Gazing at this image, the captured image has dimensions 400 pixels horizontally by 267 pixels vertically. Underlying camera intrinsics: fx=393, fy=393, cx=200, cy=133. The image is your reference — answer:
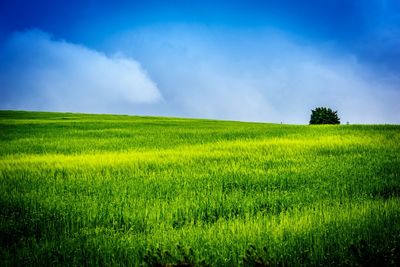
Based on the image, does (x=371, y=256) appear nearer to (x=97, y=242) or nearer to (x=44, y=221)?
(x=97, y=242)

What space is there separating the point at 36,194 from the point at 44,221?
185 cm

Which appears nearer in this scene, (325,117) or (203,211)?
(203,211)

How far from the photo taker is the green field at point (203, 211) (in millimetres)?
4711

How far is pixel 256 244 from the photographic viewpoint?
193 inches

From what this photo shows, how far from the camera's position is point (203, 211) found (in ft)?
22.2

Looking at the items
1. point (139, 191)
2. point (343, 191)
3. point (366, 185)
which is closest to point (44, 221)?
point (139, 191)

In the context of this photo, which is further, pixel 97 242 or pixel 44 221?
pixel 44 221

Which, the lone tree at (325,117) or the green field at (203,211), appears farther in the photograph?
the lone tree at (325,117)

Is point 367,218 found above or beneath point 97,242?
above

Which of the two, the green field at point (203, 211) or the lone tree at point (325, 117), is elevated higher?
the lone tree at point (325, 117)

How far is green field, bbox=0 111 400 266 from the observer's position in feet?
15.5

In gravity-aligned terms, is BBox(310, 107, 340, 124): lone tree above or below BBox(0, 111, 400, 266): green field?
above

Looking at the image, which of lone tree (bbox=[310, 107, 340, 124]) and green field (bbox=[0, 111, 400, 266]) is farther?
lone tree (bbox=[310, 107, 340, 124])

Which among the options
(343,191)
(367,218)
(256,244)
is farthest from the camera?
(343,191)
